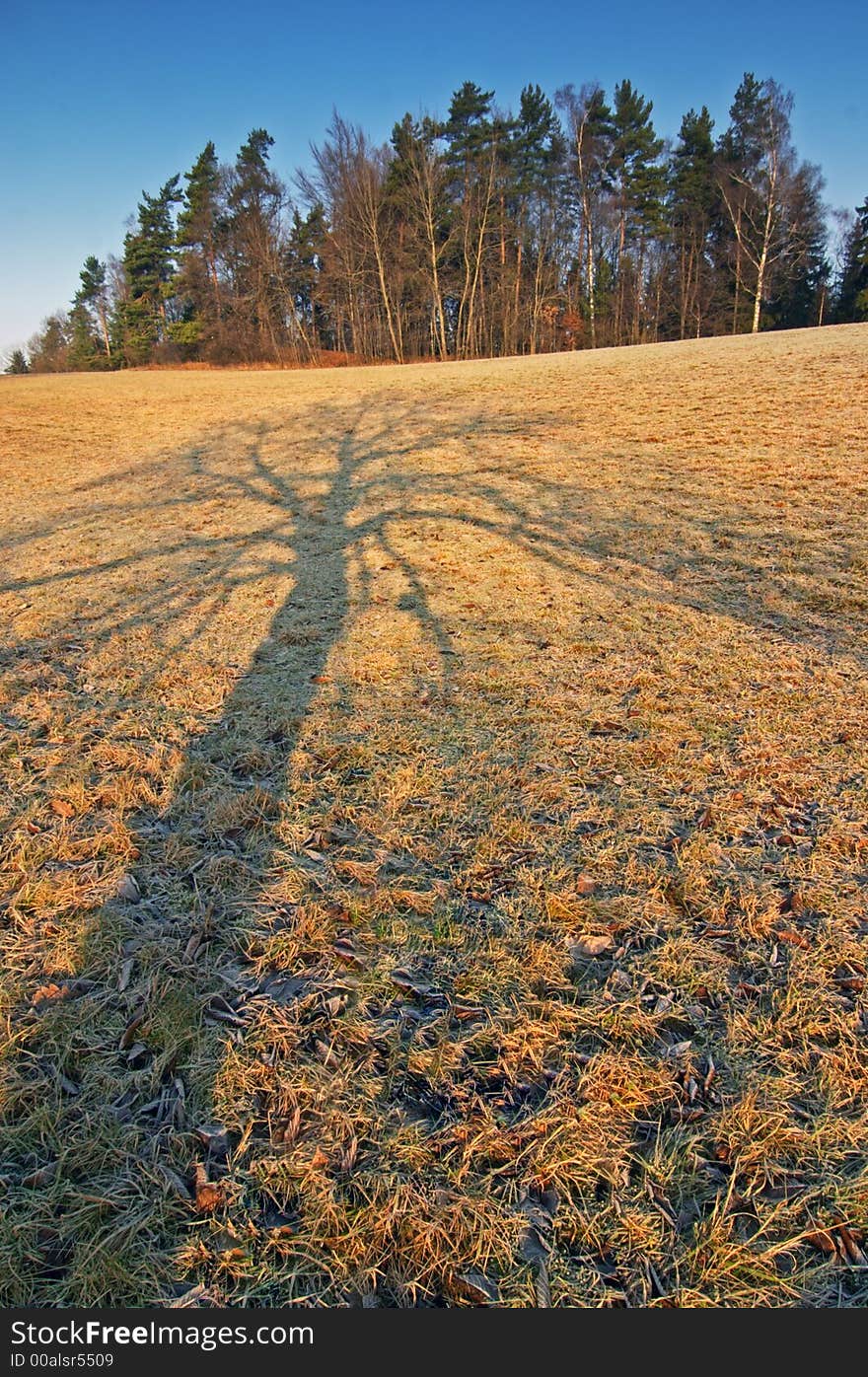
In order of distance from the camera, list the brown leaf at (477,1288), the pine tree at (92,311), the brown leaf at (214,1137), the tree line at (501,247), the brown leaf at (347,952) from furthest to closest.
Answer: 1. the pine tree at (92,311)
2. the tree line at (501,247)
3. the brown leaf at (347,952)
4. the brown leaf at (214,1137)
5. the brown leaf at (477,1288)

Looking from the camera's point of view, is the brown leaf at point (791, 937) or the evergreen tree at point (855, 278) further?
the evergreen tree at point (855, 278)

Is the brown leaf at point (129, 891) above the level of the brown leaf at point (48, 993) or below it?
above

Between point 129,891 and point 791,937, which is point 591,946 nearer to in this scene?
point 791,937

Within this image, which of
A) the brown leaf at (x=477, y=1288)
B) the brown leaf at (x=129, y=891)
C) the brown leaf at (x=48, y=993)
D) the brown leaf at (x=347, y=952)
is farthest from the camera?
the brown leaf at (x=129, y=891)

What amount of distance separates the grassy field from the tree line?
121ft

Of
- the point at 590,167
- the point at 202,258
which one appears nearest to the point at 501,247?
the point at 590,167

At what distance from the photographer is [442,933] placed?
2477 mm

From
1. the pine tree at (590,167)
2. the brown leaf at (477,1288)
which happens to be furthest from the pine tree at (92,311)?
the brown leaf at (477,1288)

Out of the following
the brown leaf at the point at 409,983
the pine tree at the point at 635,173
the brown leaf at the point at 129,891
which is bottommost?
the brown leaf at the point at 409,983

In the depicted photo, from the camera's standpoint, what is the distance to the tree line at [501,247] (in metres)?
36.2

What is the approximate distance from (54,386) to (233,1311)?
28.4 m

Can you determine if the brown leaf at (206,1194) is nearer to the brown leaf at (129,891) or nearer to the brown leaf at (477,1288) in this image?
the brown leaf at (477,1288)

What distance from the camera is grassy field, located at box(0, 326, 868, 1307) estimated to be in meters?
1.61

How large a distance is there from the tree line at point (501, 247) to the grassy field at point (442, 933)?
36.9 meters
